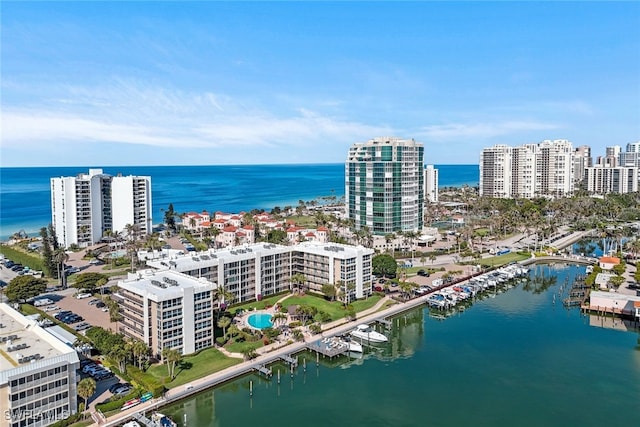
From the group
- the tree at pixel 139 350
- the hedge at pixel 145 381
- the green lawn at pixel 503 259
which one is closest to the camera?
the hedge at pixel 145 381

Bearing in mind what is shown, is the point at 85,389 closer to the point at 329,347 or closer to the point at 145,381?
the point at 145,381

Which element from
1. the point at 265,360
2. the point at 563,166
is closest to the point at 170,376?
the point at 265,360

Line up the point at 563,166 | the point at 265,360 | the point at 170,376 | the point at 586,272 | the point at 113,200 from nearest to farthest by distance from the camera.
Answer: the point at 170,376
the point at 265,360
the point at 586,272
the point at 113,200
the point at 563,166

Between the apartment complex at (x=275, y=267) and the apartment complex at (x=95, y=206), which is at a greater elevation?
the apartment complex at (x=95, y=206)

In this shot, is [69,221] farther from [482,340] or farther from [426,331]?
[482,340]

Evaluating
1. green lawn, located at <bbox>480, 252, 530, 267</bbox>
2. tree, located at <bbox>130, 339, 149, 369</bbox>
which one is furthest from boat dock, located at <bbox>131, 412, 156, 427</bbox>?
green lawn, located at <bbox>480, 252, 530, 267</bbox>

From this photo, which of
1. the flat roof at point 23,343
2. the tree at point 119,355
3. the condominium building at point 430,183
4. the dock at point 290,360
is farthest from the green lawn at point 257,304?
the condominium building at point 430,183

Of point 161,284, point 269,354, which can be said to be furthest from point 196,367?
point 161,284

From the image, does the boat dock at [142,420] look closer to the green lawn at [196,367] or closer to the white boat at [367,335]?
the green lawn at [196,367]
